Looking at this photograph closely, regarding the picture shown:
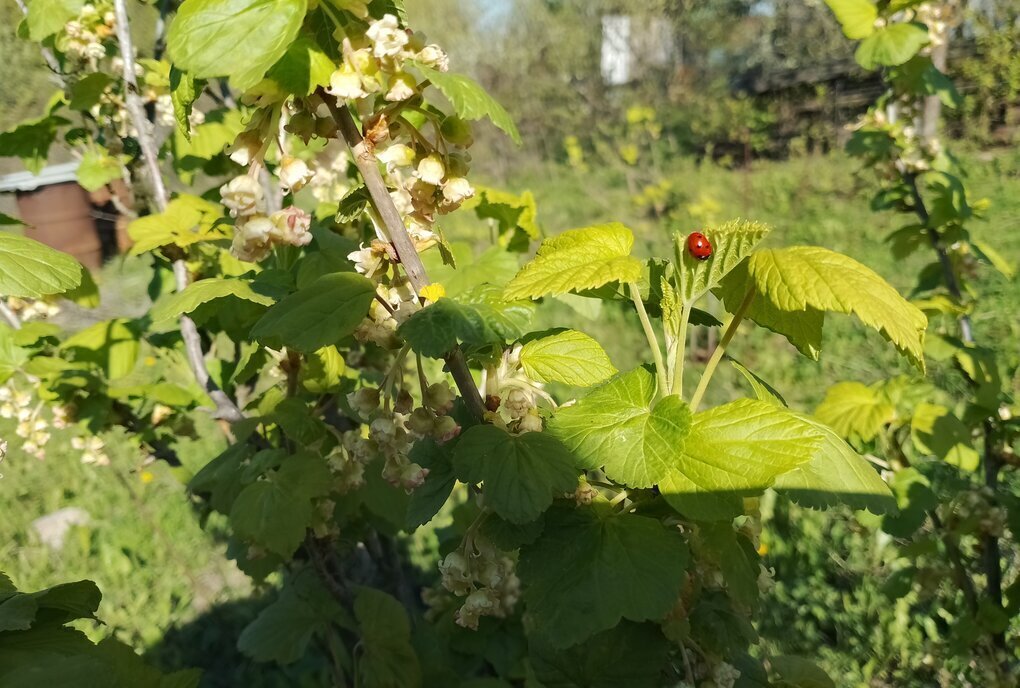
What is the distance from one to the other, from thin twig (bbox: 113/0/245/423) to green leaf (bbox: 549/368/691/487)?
1316 mm

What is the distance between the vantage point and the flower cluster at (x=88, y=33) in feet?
6.86

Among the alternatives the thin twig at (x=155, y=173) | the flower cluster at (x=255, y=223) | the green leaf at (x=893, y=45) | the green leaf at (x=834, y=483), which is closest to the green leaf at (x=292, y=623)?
the thin twig at (x=155, y=173)

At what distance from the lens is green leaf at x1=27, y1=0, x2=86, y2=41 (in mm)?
1960

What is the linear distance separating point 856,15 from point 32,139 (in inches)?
109

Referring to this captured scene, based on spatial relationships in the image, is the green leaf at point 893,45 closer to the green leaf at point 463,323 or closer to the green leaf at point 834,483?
the green leaf at point 834,483

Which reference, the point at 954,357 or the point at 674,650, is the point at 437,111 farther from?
the point at 954,357

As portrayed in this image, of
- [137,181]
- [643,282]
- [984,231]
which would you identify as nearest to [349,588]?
[643,282]

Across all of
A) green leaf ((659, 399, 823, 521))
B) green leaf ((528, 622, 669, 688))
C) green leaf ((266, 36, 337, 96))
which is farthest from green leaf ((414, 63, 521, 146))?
green leaf ((528, 622, 669, 688))

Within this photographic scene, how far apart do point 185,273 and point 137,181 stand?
0.66 m

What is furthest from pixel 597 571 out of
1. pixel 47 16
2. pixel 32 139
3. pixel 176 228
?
pixel 32 139

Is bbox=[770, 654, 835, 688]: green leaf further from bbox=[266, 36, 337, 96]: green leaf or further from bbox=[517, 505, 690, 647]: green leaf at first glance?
bbox=[266, 36, 337, 96]: green leaf

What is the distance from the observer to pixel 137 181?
242 cm

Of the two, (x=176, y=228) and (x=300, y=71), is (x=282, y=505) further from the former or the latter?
(x=300, y=71)

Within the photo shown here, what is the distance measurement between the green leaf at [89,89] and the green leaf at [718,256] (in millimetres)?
1925
